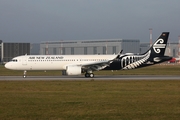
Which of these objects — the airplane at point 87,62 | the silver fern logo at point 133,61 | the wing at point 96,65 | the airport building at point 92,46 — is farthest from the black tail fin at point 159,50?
the airport building at point 92,46

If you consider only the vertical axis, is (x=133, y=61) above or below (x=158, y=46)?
below

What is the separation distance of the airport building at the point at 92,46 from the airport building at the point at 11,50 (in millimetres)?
29477

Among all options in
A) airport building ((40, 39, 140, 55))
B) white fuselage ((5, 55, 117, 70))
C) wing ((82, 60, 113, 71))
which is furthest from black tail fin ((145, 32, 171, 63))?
airport building ((40, 39, 140, 55))

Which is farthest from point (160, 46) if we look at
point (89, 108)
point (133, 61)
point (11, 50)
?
point (11, 50)

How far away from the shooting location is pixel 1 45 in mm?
141000

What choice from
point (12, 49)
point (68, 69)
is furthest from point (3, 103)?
point (12, 49)

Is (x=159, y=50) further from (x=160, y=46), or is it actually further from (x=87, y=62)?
(x=87, y=62)

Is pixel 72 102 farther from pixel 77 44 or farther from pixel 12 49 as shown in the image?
pixel 77 44

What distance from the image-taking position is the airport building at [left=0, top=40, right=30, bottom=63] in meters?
139

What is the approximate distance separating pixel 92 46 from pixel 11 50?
2075 inches

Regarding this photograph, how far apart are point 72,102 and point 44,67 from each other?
26.7 metres

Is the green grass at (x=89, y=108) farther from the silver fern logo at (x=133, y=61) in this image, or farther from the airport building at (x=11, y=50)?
the airport building at (x=11, y=50)

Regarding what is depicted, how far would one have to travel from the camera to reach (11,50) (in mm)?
141625

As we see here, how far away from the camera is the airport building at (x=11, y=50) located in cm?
13888
